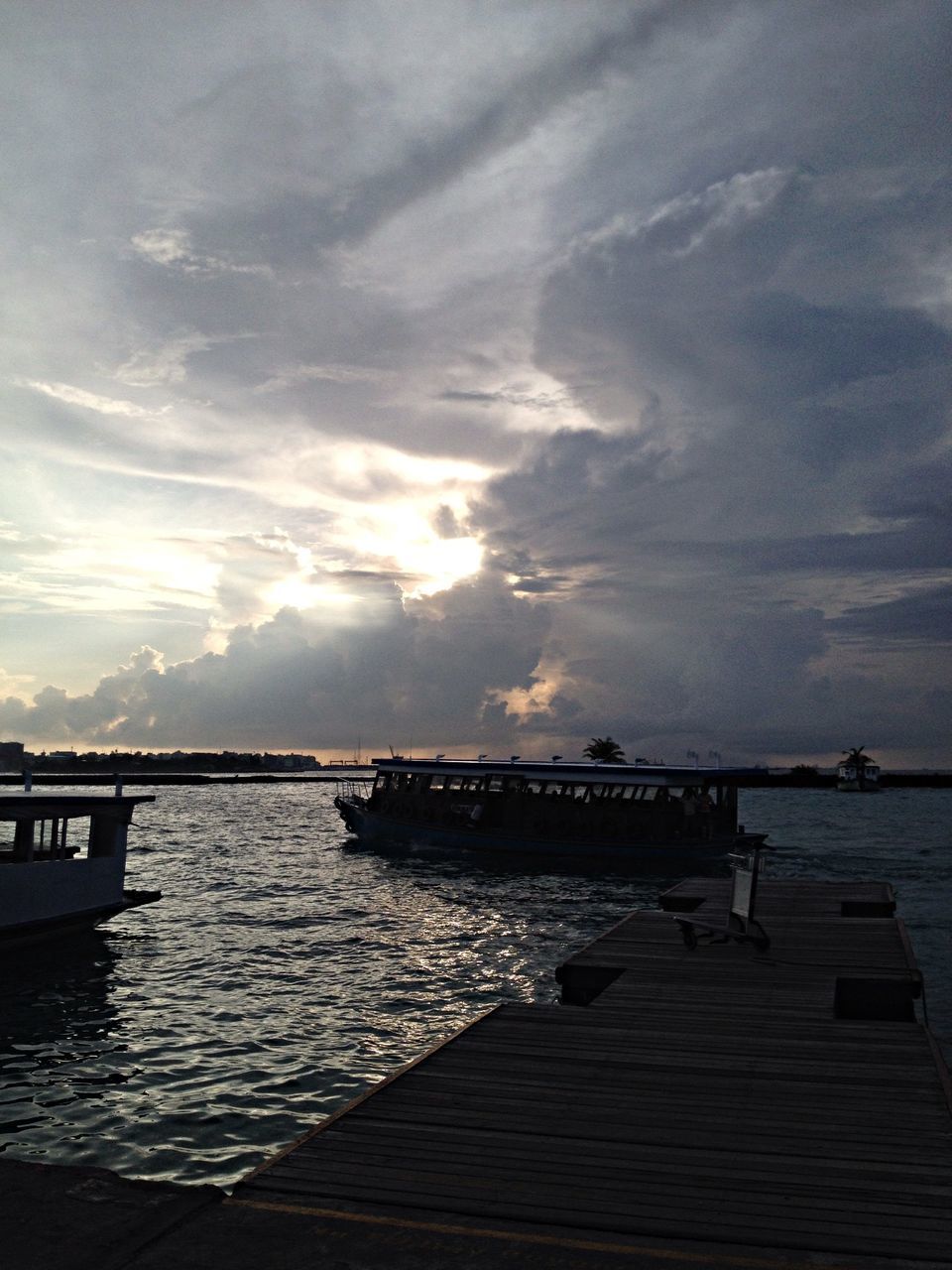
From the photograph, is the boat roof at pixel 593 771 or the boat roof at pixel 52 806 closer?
the boat roof at pixel 52 806

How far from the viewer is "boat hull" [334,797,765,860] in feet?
158

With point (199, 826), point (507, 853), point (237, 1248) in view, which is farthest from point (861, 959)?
point (199, 826)

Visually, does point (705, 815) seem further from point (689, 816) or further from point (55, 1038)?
point (55, 1038)

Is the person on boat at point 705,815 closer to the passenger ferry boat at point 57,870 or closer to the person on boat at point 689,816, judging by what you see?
the person on boat at point 689,816

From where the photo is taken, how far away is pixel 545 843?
161 feet

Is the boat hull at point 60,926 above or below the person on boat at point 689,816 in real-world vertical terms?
below

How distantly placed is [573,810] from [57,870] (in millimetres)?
31145

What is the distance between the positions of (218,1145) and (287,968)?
423 inches

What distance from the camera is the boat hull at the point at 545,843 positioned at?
48125mm

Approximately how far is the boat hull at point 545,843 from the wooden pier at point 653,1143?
3609cm

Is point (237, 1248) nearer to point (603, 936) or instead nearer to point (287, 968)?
point (603, 936)

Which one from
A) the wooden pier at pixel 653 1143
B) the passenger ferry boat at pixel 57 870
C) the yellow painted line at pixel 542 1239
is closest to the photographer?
the yellow painted line at pixel 542 1239

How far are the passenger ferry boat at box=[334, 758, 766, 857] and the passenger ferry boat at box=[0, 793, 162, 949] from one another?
25.0 metres

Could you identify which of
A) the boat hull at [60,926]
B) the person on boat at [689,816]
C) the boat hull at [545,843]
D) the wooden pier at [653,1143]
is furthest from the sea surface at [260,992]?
the person on boat at [689,816]
